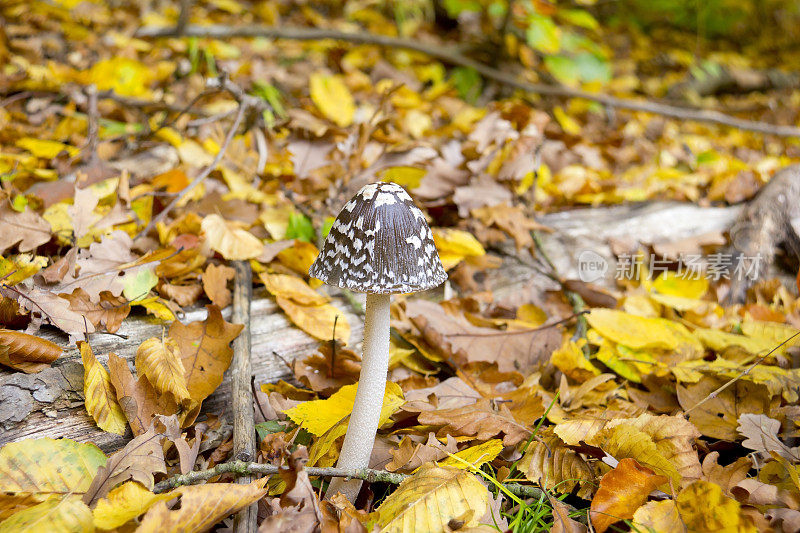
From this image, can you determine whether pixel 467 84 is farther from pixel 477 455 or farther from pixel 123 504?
pixel 123 504

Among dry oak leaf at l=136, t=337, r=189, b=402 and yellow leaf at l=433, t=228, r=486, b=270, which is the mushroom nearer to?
dry oak leaf at l=136, t=337, r=189, b=402

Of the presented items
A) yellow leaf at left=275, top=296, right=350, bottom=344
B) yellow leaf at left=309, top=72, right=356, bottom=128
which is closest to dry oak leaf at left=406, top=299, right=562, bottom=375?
yellow leaf at left=275, top=296, right=350, bottom=344

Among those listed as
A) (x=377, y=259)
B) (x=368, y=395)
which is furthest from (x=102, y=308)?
(x=377, y=259)

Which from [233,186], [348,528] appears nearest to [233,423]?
[348,528]

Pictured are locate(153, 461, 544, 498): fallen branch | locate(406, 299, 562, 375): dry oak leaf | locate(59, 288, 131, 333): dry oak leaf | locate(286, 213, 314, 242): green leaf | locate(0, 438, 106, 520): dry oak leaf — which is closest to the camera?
locate(0, 438, 106, 520): dry oak leaf

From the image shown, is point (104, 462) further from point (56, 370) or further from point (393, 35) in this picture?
point (393, 35)
